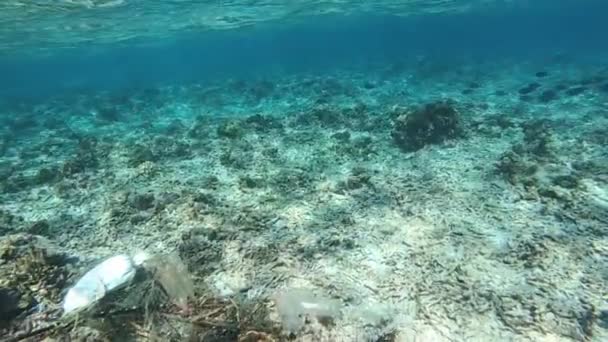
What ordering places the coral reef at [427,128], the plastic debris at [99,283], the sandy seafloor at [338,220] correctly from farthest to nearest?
the coral reef at [427,128], the sandy seafloor at [338,220], the plastic debris at [99,283]

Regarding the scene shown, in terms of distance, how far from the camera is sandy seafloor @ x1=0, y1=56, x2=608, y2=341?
640 cm

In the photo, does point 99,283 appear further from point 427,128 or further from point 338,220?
point 427,128

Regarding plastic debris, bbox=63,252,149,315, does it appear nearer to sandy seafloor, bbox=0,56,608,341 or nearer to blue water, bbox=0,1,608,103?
sandy seafloor, bbox=0,56,608,341

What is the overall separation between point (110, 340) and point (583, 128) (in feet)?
52.8

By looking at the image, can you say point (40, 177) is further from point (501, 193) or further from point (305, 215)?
point (501, 193)

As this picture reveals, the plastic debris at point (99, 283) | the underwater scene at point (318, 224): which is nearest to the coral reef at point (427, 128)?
the underwater scene at point (318, 224)

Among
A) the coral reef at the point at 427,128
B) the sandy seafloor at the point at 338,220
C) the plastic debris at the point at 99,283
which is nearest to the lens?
the plastic debris at the point at 99,283

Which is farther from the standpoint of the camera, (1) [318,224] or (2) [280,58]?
(2) [280,58]

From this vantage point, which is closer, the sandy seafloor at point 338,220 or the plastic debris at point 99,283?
the plastic debris at point 99,283

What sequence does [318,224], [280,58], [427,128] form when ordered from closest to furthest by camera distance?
[318,224] < [427,128] < [280,58]

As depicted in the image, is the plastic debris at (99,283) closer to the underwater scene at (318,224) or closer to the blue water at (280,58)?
the underwater scene at (318,224)

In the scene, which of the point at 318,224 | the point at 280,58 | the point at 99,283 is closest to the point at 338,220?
the point at 318,224

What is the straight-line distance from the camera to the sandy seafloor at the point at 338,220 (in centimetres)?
640

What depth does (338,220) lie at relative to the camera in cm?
968
